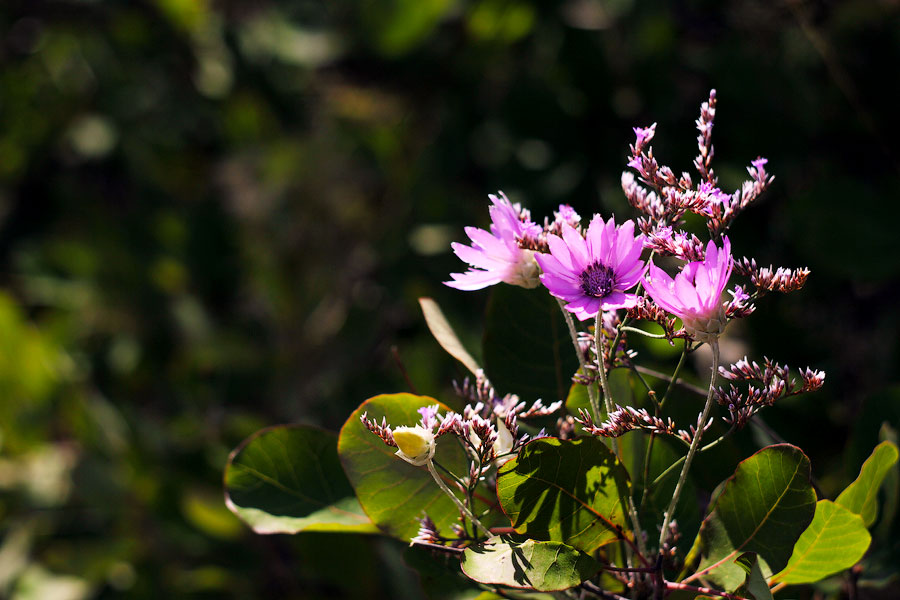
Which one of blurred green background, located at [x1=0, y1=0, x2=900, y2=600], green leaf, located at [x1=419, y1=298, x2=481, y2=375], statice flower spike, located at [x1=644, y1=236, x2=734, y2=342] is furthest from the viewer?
blurred green background, located at [x1=0, y1=0, x2=900, y2=600]

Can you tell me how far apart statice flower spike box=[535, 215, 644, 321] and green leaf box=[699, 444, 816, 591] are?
0.11 meters

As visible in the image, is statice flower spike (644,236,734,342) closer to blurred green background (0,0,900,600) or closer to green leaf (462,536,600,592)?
green leaf (462,536,600,592)

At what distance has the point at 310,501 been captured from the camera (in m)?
0.46

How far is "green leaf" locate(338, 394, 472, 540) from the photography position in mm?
403

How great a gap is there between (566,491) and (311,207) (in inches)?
48.6

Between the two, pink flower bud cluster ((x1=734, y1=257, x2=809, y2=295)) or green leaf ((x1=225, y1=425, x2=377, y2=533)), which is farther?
green leaf ((x1=225, y1=425, x2=377, y2=533))

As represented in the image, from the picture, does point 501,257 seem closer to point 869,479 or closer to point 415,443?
point 415,443

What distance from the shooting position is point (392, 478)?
411 mm

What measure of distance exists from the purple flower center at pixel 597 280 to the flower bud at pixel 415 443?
0.09 m

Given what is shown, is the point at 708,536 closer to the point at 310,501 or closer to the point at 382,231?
the point at 310,501

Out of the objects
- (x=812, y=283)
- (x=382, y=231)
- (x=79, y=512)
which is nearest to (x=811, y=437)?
(x=812, y=283)

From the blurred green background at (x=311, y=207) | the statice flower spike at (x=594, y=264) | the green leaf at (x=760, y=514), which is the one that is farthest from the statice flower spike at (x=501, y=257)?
the blurred green background at (x=311, y=207)

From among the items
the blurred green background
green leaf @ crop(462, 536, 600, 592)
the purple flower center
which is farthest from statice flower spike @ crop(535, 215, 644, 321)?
the blurred green background

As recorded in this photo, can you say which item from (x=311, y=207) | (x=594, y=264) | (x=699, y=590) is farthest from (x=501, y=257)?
(x=311, y=207)
